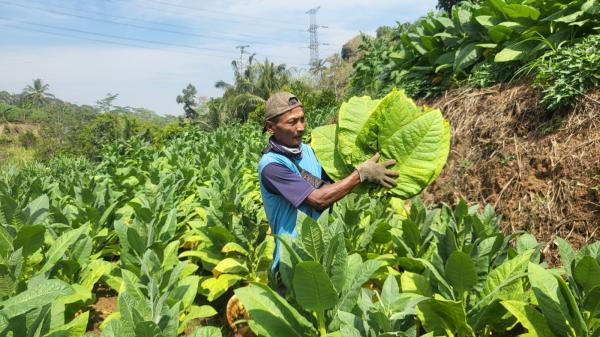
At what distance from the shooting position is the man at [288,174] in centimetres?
212

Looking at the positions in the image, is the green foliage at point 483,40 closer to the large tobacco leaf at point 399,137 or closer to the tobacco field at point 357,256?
the tobacco field at point 357,256

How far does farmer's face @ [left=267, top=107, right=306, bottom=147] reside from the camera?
7.27ft

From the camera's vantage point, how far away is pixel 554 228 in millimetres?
3328

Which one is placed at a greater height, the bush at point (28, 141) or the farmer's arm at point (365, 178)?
the farmer's arm at point (365, 178)

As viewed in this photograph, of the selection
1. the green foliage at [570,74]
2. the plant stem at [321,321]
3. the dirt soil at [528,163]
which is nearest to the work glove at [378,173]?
the plant stem at [321,321]

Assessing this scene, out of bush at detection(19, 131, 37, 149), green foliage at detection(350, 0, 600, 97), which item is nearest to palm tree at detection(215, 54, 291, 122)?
green foliage at detection(350, 0, 600, 97)

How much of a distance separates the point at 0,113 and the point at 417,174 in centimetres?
8980

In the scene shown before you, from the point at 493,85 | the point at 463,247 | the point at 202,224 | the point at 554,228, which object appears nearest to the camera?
the point at 463,247

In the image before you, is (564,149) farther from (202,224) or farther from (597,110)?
(202,224)

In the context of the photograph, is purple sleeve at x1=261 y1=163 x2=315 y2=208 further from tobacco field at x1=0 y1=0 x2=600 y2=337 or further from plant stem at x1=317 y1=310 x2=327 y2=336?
plant stem at x1=317 y1=310 x2=327 y2=336

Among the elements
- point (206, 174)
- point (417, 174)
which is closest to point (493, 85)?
point (417, 174)

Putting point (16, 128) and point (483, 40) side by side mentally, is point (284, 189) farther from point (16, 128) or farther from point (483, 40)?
point (16, 128)

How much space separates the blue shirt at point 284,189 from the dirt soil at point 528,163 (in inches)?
79.8

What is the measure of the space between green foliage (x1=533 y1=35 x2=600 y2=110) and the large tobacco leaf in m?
2.49
